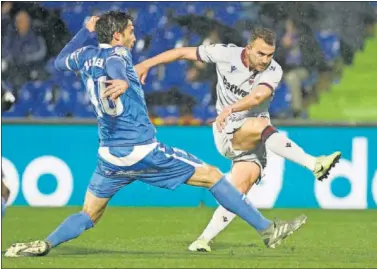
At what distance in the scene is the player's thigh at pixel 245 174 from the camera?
9.88m

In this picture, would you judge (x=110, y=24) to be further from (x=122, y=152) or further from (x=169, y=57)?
(x=169, y=57)

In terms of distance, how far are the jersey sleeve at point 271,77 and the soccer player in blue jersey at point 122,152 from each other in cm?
152

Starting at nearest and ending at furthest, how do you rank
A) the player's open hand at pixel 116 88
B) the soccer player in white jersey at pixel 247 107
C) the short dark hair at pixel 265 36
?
the player's open hand at pixel 116 88 < the short dark hair at pixel 265 36 < the soccer player in white jersey at pixel 247 107

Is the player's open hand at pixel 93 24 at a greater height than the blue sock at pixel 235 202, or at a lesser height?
greater

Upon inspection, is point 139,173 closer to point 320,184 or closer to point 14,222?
point 14,222

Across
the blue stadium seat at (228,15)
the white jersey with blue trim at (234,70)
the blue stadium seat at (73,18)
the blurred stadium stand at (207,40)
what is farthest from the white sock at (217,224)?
the blue stadium seat at (73,18)

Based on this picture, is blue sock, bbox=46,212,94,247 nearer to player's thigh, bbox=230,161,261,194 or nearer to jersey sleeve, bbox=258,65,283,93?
player's thigh, bbox=230,161,261,194

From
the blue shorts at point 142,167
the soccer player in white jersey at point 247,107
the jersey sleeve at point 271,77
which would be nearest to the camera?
the blue shorts at point 142,167

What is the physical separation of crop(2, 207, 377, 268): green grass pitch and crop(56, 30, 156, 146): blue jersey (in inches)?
34.0

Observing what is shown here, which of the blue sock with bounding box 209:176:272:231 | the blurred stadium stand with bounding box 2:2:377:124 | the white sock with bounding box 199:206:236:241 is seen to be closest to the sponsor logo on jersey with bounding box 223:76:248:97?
the white sock with bounding box 199:206:236:241

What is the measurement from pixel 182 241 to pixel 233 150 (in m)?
0.93

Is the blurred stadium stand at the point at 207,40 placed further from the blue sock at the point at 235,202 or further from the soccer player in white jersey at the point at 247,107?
the blue sock at the point at 235,202

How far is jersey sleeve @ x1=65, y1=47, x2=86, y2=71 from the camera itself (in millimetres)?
8367

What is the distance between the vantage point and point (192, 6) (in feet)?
49.5
